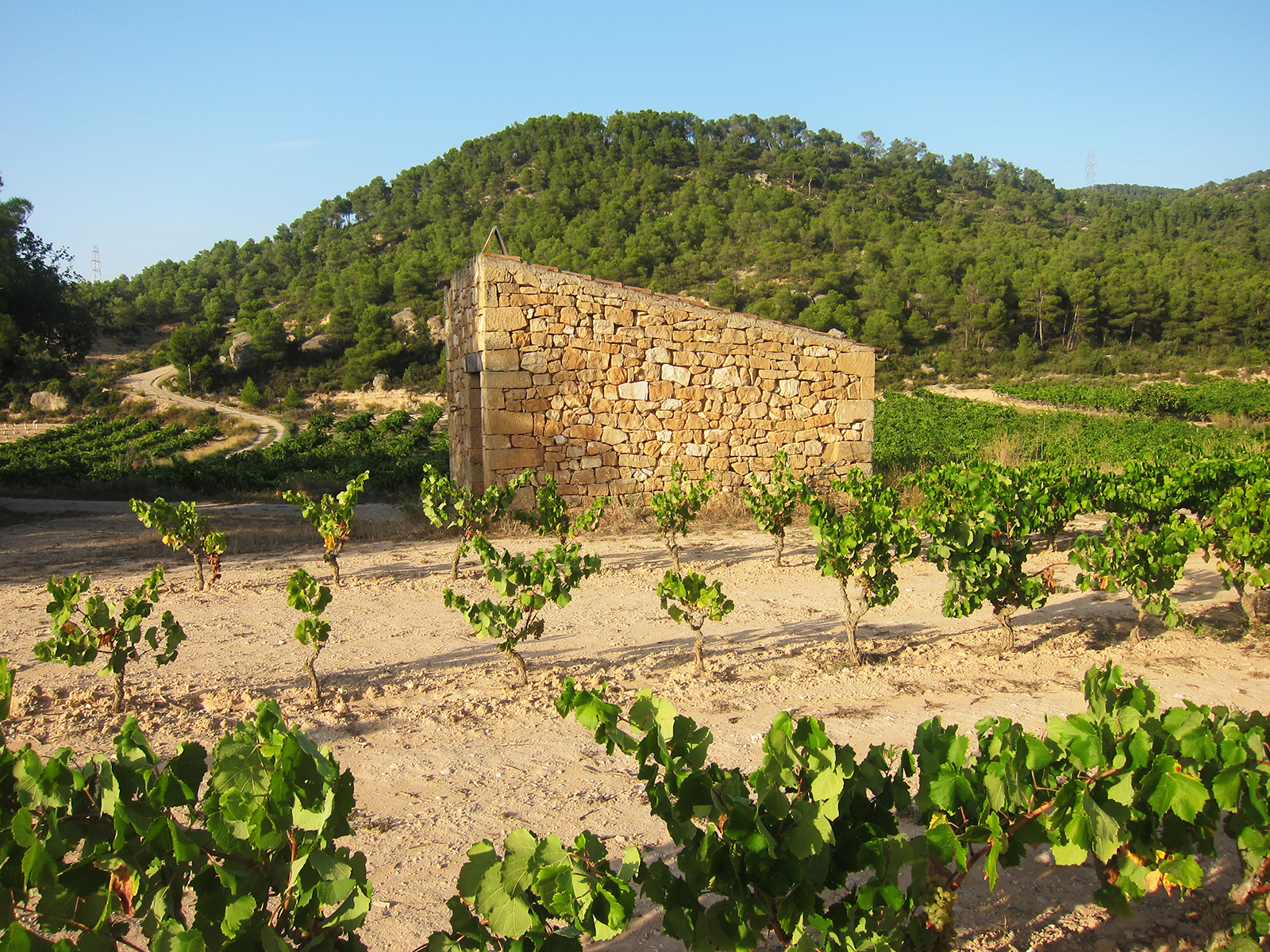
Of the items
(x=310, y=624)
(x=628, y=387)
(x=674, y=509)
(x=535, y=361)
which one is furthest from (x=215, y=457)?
(x=310, y=624)

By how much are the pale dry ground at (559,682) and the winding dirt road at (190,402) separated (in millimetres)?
26239

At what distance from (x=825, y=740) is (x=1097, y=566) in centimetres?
420

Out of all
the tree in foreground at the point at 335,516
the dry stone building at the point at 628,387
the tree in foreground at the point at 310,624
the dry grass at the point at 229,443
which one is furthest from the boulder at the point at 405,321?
the tree in foreground at the point at 310,624

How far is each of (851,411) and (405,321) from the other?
3686 centimetres

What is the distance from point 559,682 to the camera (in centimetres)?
498

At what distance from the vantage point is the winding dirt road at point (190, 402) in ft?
112

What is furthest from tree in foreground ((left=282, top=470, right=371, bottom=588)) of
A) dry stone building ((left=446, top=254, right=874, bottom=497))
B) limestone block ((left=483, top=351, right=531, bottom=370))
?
limestone block ((left=483, top=351, right=531, bottom=370))

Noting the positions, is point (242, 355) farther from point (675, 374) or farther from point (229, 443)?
point (675, 374)

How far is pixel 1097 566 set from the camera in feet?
17.7

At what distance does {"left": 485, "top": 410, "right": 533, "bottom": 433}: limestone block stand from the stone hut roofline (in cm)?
184

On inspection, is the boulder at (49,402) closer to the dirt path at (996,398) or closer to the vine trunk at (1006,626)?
the dirt path at (996,398)

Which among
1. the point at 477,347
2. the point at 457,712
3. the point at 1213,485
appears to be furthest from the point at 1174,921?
the point at 477,347

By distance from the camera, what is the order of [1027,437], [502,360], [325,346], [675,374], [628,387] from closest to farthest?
[502,360] → [628,387] → [675,374] → [1027,437] → [325,346]

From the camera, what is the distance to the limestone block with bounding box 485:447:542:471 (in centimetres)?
1002
